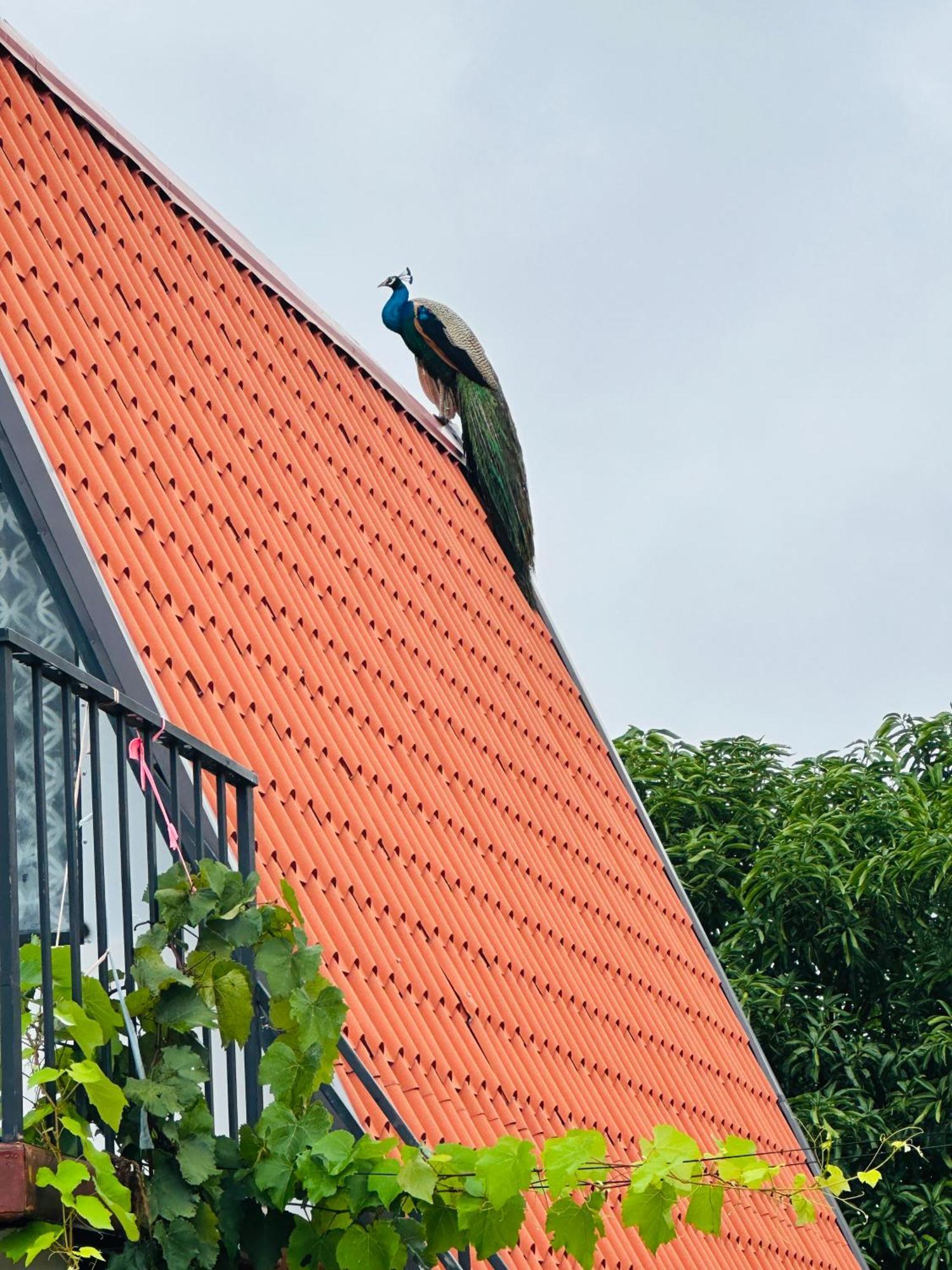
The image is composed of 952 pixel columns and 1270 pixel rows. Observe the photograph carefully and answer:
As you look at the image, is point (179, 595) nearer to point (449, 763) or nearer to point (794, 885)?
point (449, 763)

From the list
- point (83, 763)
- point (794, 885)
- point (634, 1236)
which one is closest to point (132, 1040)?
point (83, 763)

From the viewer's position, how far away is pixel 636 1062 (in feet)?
25.6

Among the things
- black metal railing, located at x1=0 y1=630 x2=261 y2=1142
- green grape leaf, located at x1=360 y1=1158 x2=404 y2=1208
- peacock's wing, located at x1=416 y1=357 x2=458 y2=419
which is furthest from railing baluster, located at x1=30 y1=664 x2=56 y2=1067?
peacock's wing, located at x1=416 y1=357 x2=458 y2=419

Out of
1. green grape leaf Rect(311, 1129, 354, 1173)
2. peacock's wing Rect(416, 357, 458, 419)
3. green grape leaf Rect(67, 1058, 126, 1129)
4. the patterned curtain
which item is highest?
peacock's wing Rect(416, 357, 458, 419)

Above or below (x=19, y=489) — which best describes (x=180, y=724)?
below

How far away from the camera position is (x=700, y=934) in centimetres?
974

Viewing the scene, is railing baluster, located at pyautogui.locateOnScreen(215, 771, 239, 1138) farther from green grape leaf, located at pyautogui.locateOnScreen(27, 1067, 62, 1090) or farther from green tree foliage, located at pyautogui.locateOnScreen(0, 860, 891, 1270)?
green grape leaf, located at pyautogui.locateOnScreen(27, 1067, 62, 1090)

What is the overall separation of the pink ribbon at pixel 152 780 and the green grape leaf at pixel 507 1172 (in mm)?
926

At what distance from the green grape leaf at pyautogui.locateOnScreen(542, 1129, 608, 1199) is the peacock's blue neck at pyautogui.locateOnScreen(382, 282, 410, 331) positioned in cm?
678

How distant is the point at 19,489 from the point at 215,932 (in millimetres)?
1904

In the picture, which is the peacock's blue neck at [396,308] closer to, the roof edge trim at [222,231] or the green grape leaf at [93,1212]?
the roof edge trim at [222,231]

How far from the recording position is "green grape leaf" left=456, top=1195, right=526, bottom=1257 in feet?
15.0

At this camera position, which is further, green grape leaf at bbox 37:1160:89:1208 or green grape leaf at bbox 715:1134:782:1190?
green grape leaf at bbox 715:1134:782:1190

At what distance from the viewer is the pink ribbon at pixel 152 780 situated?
473cm
